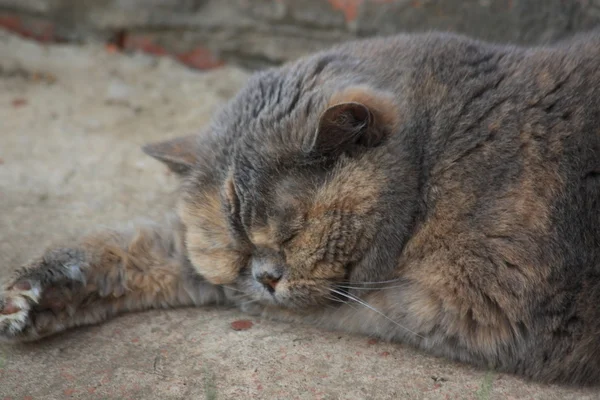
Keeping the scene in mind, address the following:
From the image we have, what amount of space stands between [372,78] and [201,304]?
1.11 m

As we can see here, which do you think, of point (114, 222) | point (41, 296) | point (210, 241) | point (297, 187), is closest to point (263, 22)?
point (114, 222)

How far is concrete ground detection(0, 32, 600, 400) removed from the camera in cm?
234

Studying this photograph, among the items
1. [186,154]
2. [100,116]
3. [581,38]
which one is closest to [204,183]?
[186,154]

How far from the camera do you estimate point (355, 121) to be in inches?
92.5

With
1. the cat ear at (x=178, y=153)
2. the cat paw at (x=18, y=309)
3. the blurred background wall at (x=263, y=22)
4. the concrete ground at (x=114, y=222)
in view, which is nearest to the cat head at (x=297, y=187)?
the cat ear at (x=178, y=153)

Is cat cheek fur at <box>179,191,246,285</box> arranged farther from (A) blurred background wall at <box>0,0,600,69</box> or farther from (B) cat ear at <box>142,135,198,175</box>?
(A) blurred background wall at <box>0,0,600,69</box>

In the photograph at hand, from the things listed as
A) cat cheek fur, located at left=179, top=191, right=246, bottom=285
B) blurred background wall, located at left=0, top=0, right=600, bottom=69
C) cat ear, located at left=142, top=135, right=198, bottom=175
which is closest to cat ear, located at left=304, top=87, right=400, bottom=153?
cat cheek fur, located at left=179, top=191, right=246, bottom=285

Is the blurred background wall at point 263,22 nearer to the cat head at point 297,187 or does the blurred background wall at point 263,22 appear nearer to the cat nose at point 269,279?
the cat head at point 297,187

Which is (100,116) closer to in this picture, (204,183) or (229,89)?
(229,89)

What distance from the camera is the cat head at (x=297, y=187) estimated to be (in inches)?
95.5

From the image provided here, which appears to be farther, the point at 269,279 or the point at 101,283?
the point at 101,283

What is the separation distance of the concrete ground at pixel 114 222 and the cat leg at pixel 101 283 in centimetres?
6

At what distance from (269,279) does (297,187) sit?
37cm

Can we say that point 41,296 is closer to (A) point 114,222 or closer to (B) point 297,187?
(A) point 114,222
